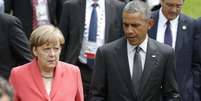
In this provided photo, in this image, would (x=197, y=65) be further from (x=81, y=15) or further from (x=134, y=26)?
(x=134, y=26)

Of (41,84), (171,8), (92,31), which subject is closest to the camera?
(41,84)

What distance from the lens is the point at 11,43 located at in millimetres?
7027

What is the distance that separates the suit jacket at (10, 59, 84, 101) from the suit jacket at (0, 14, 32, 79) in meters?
1.11

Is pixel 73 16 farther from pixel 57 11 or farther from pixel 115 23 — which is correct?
pixel 57 11

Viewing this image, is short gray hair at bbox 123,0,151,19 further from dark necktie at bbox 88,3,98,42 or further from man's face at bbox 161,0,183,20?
dark necktie at bbox 88,3,98,42

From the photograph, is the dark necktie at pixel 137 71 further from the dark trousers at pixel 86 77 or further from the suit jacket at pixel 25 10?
the suit jacket at pixel 25 10

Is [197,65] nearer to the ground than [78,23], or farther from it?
nearer to the ground

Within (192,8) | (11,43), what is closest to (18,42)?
(11,43)

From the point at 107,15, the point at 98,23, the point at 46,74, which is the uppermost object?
the point at 107,15

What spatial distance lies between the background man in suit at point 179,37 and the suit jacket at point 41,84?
78.6 inches

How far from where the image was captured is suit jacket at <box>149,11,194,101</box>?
7633 mm

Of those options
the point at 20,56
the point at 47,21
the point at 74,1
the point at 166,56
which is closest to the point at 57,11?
the point at 47,21

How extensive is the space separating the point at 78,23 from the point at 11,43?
1.20 m

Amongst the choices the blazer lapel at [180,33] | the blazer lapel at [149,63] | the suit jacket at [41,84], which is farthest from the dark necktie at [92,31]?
the suit jacket at [41,84]
